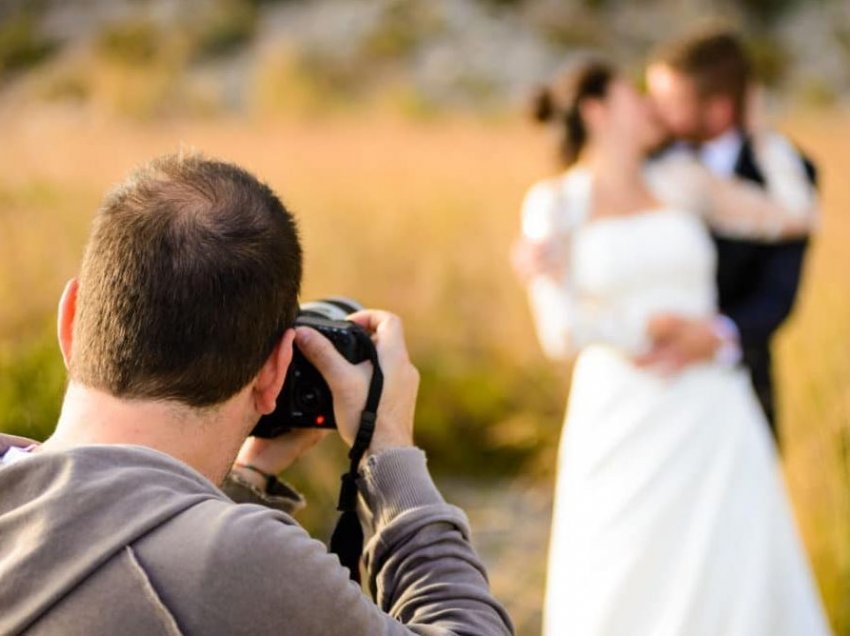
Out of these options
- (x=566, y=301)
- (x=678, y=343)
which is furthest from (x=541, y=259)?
(x=678, y=343)

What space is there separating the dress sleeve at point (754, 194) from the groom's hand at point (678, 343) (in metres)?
0.33

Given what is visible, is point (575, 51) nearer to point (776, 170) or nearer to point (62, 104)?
point (62, 104)

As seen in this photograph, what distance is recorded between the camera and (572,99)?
417 cm

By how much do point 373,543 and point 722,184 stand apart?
281 cm

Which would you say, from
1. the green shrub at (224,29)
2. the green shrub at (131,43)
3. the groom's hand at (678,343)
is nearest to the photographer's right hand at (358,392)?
the groom's hand at (678,343)

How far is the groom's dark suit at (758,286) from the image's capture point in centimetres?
386

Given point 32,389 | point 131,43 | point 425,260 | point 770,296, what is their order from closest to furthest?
point 32,389 < point 770,296 < point 425,260 < point 131,43

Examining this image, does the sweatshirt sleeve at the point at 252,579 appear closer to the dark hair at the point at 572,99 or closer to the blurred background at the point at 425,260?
the blurred background at the point at 425,260

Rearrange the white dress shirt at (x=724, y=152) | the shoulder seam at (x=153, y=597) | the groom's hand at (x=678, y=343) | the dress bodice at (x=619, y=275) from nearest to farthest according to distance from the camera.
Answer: the shoulder seam at (x=153, y=597) < the groom's hand at (x=678, y=343) < the dress bodice at (x=619, y=275) < the white dress shirt at (x=724, y=152)

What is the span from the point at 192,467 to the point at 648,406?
9.01 feet

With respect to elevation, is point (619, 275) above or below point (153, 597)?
below

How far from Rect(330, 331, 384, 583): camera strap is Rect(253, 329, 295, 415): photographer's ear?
155 millimetres

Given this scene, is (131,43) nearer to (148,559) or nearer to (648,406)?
(648,406)

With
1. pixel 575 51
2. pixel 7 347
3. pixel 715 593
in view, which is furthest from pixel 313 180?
pixel 575 51
